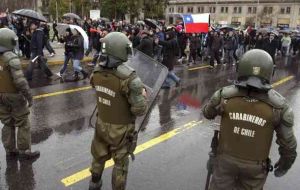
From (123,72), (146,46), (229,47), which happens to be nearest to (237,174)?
(123,72)

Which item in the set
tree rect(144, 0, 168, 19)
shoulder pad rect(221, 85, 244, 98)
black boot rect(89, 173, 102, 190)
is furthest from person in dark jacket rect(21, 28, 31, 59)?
tree rect(144, 0, 168, 19)

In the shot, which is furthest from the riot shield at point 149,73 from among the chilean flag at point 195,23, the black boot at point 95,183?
the chilean flag at point 195,23

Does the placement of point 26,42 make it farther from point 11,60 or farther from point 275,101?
point 275,101

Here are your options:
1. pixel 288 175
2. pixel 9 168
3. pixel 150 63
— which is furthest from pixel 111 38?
pixel 288 175

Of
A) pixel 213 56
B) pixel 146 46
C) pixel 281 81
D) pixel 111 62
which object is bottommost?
pixel 281 81

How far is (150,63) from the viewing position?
16.0ft

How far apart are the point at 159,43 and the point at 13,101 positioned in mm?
6740

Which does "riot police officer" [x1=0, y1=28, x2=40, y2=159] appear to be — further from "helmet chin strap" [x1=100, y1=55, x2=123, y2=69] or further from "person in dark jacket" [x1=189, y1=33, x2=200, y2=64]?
"person in dark jacket" [x1=189, y1=33, x2=200, y2=64]

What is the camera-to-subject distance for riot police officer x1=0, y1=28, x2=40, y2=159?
4.67 meters

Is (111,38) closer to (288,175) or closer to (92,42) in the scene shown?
(288,175)

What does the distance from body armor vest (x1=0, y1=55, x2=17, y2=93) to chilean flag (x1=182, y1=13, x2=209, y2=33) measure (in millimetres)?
12453

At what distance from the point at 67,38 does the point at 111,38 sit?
759 cm

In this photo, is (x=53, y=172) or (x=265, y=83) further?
(x=53, y=172)

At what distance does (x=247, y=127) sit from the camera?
312cm
